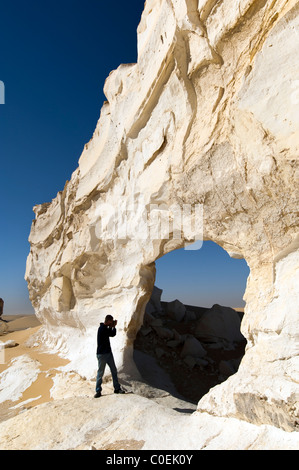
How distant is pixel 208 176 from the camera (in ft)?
12.5

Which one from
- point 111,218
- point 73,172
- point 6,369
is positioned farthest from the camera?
point 73,172

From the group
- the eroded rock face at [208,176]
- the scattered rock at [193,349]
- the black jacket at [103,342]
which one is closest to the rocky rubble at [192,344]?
the scattered rock at [193,349]

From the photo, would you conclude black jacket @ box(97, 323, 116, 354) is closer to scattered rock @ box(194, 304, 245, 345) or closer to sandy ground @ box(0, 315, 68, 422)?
sandy ground @ box(0, 315, 68, 422)

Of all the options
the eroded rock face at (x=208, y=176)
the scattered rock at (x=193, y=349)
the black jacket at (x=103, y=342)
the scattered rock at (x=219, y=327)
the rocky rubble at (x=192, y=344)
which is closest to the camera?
the eroded rock face at (x=208, y=176)

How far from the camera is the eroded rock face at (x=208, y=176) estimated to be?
276cm

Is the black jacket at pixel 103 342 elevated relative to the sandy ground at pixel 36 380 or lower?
elevated

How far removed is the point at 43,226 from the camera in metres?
9.27

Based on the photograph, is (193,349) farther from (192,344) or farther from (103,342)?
(103,342)

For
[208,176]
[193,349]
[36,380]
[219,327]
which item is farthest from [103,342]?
[219,327]

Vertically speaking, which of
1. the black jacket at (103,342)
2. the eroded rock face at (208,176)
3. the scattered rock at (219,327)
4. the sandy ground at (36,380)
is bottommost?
the sandy ground at (36,380)

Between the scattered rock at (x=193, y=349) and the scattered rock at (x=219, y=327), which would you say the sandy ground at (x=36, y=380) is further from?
the scattered rock at (x=219, y=327)

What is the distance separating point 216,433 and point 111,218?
4.28 m
